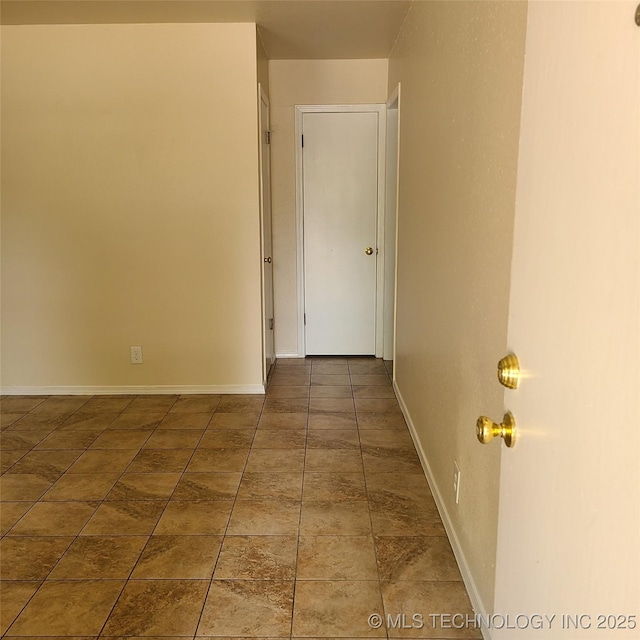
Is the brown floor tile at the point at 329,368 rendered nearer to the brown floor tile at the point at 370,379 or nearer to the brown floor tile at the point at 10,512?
the brown floor tile at the point at 370,379

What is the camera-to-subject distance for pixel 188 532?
2365 millimetres

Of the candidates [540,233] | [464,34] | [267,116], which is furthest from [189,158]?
[540,233]

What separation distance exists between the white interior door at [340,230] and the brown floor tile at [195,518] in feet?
8.50

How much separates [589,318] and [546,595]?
0.45 metres

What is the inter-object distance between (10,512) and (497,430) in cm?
234

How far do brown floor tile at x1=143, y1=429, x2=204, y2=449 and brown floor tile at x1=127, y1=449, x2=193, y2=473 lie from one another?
0.18ft

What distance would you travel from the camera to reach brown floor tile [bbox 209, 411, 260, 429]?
11.5ft

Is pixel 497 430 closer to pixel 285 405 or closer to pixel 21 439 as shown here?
pixel 285 405

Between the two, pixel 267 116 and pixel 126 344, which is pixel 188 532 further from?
pixel 267 116

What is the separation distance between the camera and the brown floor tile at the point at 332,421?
3506mm

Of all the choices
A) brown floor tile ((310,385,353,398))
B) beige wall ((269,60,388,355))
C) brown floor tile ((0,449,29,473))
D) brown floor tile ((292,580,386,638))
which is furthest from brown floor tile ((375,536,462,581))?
beige wall ((269,60,388,355))

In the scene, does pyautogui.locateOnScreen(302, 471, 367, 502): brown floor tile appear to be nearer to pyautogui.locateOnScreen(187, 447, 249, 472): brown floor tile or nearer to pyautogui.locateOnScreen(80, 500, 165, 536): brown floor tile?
pyautogui.locateOnScreen(187, 447, 249, 472): brown floor tile

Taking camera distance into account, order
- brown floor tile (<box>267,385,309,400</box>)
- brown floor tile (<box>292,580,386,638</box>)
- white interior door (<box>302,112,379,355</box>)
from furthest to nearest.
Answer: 1. white interior door (<box>302,112,379,355</box>)
2. brown floor tile (<box>267,385,309,400</box>)
3. brown floor tile (<box>292,580,386,638</box>)

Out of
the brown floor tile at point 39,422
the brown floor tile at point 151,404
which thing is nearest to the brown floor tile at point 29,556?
the brown floor tile at point 39,422
